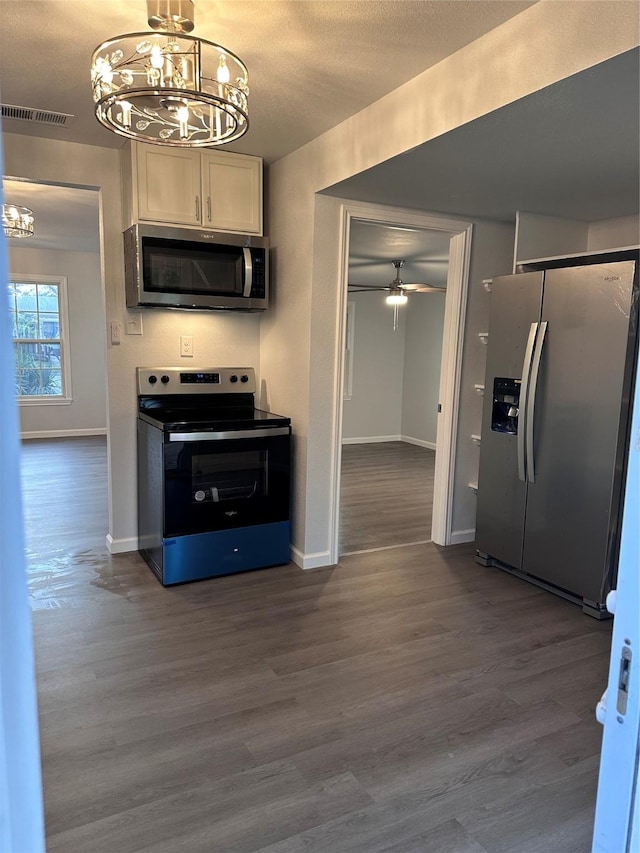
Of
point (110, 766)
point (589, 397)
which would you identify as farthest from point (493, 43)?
point (110, 766)

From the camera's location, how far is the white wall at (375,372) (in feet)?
26.5

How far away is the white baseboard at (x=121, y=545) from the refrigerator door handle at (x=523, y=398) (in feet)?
7.76

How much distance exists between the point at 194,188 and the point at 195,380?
110cm

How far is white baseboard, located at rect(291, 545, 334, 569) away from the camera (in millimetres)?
3520

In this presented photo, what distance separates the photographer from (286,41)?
81.5 inches

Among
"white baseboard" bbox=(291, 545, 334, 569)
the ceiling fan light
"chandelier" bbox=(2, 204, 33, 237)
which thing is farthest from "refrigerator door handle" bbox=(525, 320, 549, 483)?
the ceiling fan light

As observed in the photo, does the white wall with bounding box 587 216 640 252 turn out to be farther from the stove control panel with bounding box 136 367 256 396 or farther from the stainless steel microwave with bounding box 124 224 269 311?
the stove control panel with bounding box 136 367 256 396

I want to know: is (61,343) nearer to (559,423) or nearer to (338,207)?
(338,207)

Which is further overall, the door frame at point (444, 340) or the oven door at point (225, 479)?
the door frame at point (444, 340)

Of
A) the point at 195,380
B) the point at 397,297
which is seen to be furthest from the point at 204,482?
the point at 397,297

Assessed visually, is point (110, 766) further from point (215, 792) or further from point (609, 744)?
point (609, 744)

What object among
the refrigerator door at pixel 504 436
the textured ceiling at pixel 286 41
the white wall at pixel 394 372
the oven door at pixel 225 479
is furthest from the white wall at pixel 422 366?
the textured ceiling at pixel 286 41

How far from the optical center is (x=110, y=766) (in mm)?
1887

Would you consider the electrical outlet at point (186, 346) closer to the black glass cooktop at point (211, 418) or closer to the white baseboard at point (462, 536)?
the black glass cooktop at point (211, 418)
